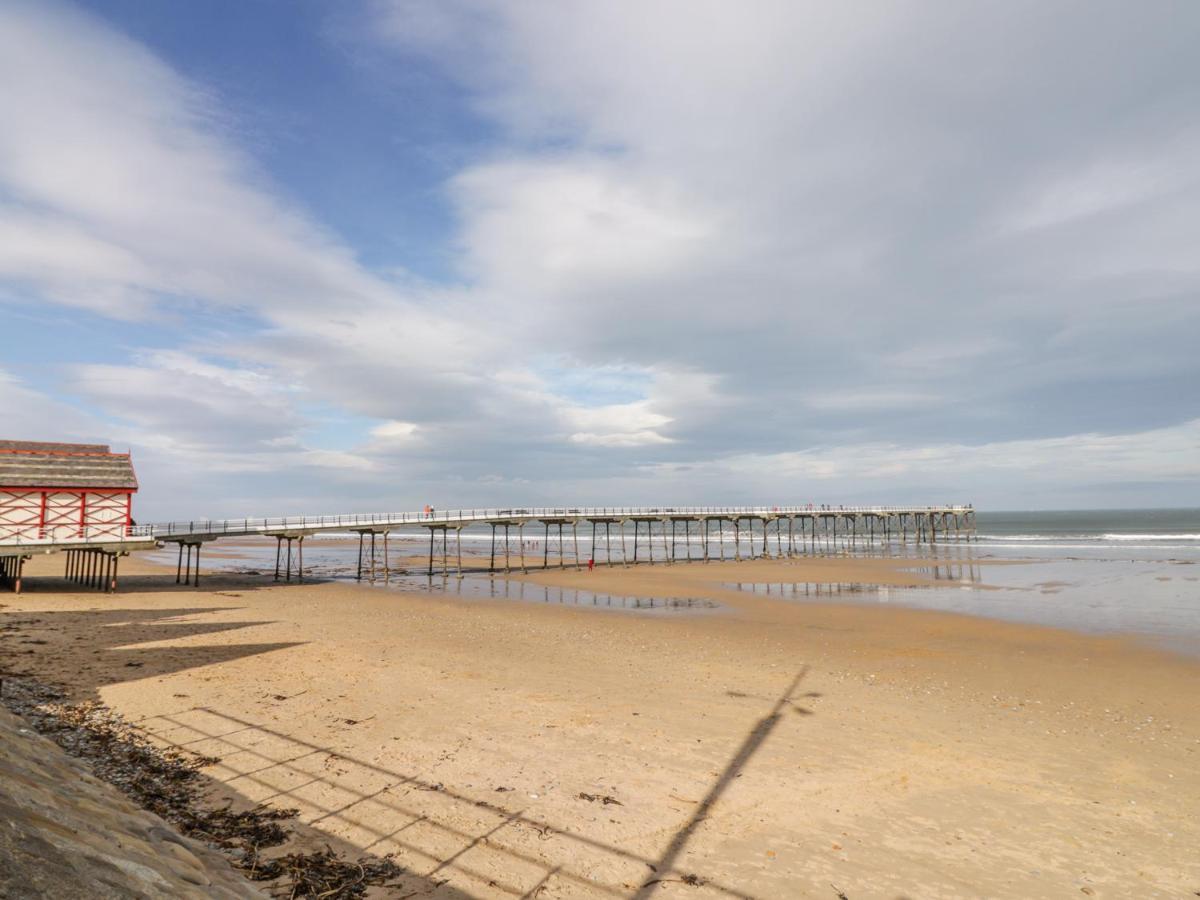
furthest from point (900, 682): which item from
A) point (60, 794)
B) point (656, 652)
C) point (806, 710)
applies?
→ point (60, 794)

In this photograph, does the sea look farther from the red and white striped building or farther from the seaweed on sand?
the seaweed on sand

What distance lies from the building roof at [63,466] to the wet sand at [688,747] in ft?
31.2

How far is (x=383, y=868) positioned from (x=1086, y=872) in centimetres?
861

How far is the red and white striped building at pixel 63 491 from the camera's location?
1187 inches

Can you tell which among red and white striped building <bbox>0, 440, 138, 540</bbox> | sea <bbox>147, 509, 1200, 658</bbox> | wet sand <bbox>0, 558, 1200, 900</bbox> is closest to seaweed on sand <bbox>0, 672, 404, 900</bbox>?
wet sand <bbox>0, 558, 1200, 900</bbox>

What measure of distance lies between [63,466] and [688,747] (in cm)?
3444

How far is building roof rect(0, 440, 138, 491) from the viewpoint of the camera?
99.3 feet

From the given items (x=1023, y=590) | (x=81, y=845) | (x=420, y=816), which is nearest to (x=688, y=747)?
(x=420, y=816)

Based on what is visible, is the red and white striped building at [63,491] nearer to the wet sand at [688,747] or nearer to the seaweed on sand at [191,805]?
the wet sand at [688,747]

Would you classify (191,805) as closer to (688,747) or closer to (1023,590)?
(688,747)

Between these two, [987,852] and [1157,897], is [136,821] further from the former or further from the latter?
[1157,897]

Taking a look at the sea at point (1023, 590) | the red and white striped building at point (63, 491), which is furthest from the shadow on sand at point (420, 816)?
the red and white striped building at point (63, 491)

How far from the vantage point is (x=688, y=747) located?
11.7 meters

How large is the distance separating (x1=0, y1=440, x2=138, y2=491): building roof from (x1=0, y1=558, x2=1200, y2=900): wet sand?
31.2ft
